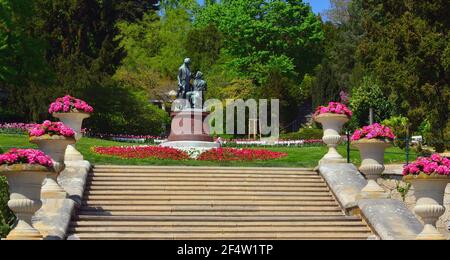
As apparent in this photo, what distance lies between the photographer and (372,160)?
57.4ft

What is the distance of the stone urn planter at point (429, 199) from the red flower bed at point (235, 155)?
13.2 m

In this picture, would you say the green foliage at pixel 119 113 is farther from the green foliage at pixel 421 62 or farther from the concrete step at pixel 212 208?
the concrete step at pixel 212 208

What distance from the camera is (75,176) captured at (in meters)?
19.0

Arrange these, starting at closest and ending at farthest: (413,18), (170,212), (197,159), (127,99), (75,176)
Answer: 1. (170,212)
2. (75,176)
3. (413,18)
4. (197,159)
5. (127,99)

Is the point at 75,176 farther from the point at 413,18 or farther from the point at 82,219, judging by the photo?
the point at 413,18

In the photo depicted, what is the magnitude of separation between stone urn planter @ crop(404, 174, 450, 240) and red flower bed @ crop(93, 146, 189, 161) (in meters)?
13.6

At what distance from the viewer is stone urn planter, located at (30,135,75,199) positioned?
1674cm

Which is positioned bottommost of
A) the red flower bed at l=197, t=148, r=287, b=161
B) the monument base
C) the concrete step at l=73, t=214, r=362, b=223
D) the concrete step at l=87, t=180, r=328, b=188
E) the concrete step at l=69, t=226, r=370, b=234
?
the concrete step at l=69, t=226, r=370, b=234

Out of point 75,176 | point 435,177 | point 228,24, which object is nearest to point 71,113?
point 75,176

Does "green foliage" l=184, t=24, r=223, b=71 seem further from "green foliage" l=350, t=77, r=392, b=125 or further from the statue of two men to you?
the statue of two men

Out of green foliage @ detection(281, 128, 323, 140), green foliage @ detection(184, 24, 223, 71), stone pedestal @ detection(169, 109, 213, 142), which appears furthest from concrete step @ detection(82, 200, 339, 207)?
green foliage @ detection(184, 24, 223, 71)

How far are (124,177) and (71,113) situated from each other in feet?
6.77

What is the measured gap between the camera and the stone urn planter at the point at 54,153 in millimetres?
16742

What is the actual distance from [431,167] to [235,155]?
13.8 metres
